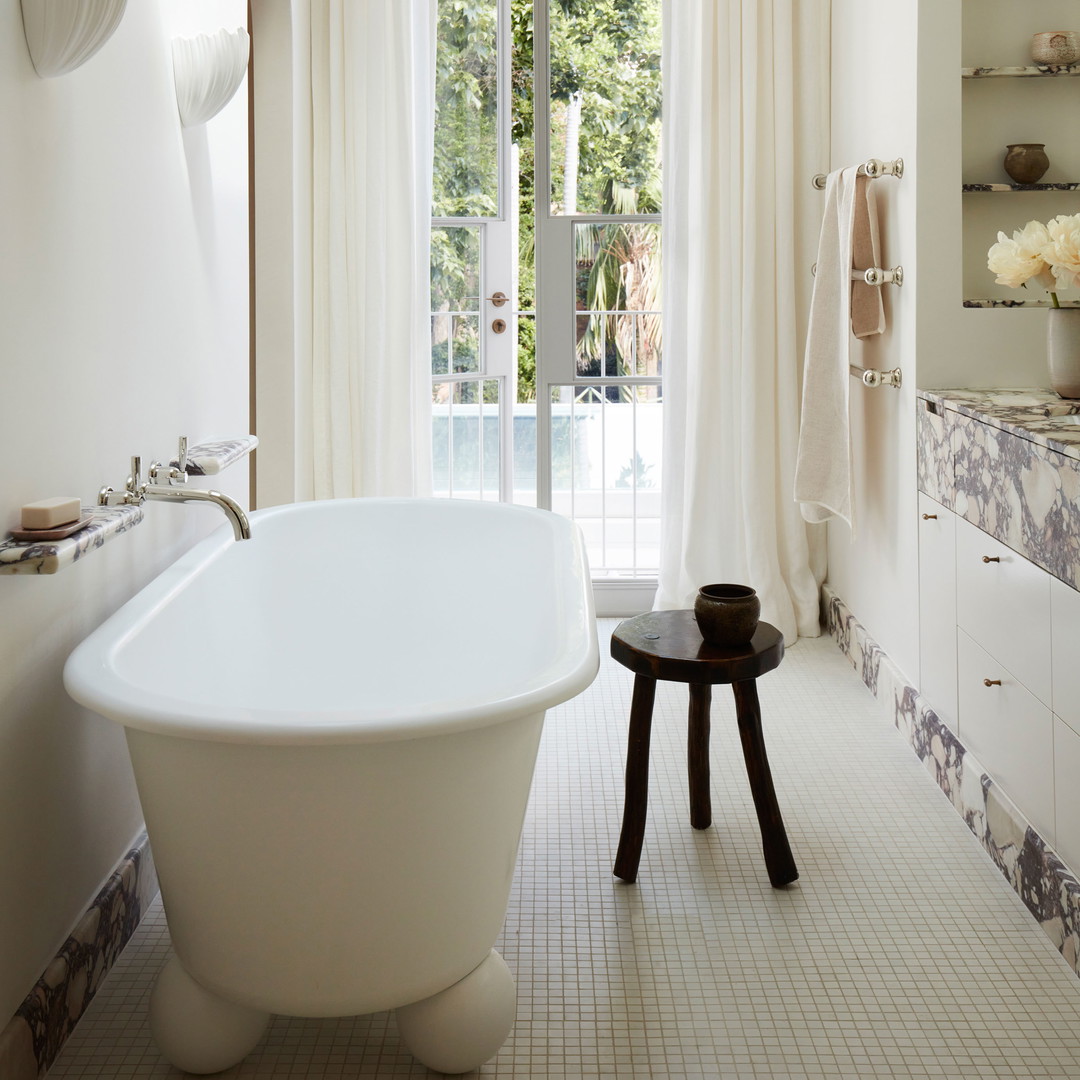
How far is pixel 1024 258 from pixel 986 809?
1101mm

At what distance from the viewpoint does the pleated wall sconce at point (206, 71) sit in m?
2.41

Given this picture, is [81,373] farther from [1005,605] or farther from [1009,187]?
[1009,187]

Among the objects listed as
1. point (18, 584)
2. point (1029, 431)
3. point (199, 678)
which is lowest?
point (199, 678)

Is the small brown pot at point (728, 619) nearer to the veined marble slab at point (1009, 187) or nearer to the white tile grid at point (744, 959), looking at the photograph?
the white tile grid at point (744, 959)

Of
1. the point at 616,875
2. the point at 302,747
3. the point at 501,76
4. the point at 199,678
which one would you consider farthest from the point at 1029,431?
the point at 501,76

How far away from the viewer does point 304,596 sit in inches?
105

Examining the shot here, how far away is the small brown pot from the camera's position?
2.18 meters

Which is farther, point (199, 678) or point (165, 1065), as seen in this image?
point (199, 678)

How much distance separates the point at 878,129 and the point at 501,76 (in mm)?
1487

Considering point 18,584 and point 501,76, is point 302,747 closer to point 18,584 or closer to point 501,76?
point 18,584

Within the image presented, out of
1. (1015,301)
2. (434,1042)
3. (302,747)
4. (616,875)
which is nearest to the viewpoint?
(302,747)

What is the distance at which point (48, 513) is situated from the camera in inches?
63.3

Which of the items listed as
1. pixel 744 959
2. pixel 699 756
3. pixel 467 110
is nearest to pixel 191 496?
pixel 699 756

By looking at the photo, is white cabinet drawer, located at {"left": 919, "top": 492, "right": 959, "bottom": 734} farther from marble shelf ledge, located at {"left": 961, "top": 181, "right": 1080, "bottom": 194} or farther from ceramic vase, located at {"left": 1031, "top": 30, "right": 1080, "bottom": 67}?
ceramic vase, located at {"left": 1031, "top": 30, "right": 1080, "bottom": 67}
